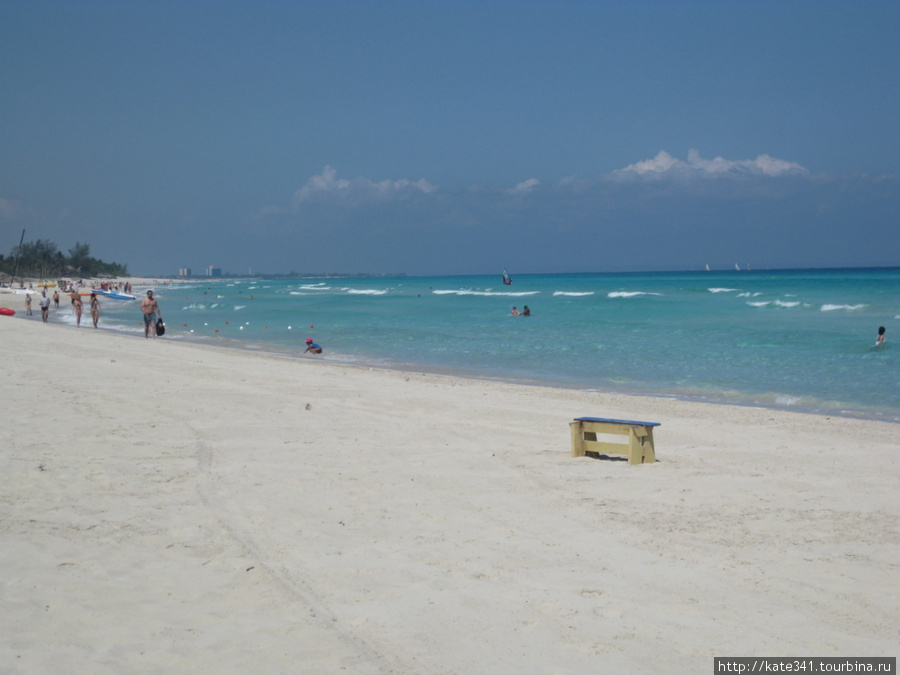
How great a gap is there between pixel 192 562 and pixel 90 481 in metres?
2.00

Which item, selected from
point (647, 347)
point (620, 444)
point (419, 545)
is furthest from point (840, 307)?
point (419, 545)

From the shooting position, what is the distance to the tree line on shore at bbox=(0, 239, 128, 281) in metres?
87.1

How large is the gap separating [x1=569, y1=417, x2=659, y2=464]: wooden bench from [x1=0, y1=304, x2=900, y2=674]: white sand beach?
0.16 meters

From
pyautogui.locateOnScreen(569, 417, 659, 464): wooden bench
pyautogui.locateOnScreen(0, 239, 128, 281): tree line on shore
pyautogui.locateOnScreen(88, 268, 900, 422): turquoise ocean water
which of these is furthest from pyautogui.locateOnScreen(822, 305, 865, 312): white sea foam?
pyautogui.locateOnScreen(0, 239, 128, 281): tree line on shore

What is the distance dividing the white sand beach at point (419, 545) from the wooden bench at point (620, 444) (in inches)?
6.2

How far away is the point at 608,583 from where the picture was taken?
4.49m

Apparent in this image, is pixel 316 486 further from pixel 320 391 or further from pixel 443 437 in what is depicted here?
pixel 320 391

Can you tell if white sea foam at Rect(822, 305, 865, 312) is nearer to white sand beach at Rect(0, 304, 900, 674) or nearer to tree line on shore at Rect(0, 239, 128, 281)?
white sand beach at Rect(0, 304, 900, 674)

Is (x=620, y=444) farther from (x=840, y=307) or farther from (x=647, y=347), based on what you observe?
(x=840, y=307)

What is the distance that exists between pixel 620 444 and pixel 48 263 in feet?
356

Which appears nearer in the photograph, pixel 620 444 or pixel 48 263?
pixel 620 444

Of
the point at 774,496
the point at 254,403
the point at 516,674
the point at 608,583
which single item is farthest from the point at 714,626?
the point at 254,403

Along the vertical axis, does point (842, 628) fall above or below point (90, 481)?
below

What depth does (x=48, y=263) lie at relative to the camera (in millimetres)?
98312
